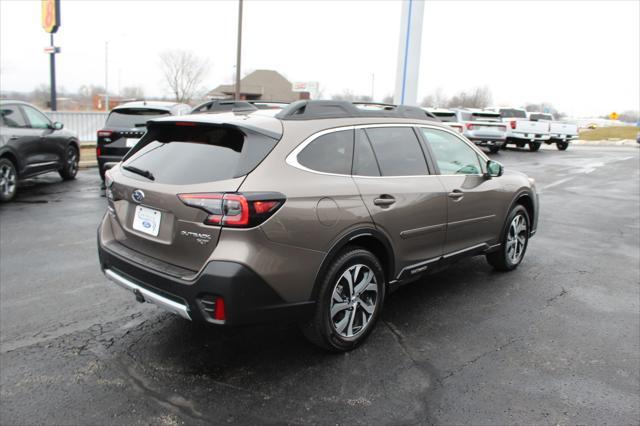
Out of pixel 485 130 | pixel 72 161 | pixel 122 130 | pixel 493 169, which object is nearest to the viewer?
pixel 493 169

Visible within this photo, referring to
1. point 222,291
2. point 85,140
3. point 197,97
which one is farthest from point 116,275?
point 197,97

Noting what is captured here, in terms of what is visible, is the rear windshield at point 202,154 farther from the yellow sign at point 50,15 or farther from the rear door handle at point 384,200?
the yellow sign at point 50,15

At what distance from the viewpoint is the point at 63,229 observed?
723 cm

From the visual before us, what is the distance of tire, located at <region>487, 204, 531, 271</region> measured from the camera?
5.46m

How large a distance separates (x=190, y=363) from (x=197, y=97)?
3162 inches

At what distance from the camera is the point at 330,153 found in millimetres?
3604

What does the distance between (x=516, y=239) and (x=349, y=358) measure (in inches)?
116

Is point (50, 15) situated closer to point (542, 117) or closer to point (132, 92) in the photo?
point (542, 117)

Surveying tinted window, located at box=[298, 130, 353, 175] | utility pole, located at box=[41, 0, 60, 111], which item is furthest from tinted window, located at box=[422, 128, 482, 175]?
utility pole, located at box=[41, 0, 60, 111]

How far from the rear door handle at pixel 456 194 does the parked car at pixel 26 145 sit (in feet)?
26.0

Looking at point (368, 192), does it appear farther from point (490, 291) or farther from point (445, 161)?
point (490, 291)

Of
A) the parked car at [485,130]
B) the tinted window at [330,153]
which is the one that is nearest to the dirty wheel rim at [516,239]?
the tinted window at [330,153]

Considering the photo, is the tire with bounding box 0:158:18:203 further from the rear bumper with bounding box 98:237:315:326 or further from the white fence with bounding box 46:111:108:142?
the white fence with bounding box 46:111:108:142

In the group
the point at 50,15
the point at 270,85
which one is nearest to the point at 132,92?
the point at 270,85
